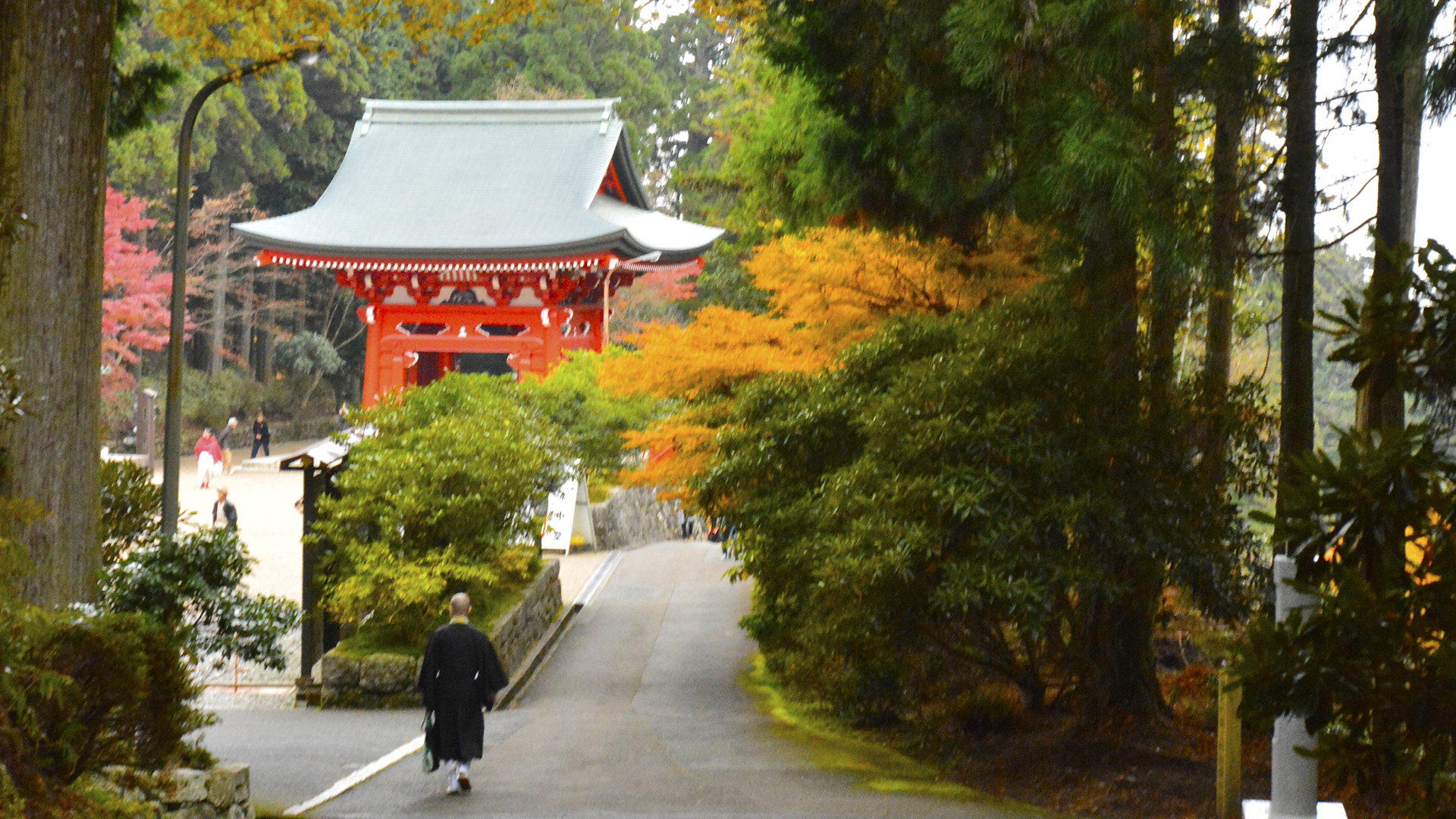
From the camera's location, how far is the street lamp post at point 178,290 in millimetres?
9773

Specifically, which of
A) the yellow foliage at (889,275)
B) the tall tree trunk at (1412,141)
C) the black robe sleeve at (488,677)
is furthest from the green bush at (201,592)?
the tall tree trunk at (1412,141)

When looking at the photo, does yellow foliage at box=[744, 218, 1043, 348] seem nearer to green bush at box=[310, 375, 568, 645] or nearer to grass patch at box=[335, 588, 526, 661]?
green bush at box=[310, 375, 568, 645]

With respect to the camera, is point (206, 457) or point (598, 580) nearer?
point (598, 580)

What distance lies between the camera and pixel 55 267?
20.8 feet

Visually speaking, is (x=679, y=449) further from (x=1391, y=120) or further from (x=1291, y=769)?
(x=1291, y=769)

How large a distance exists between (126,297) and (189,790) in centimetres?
2770

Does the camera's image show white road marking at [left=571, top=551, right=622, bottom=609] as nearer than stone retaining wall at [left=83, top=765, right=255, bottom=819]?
No

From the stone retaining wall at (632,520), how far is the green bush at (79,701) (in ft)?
50.2

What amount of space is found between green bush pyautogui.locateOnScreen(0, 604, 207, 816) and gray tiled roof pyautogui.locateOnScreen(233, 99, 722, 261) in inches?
728

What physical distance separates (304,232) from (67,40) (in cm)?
1938

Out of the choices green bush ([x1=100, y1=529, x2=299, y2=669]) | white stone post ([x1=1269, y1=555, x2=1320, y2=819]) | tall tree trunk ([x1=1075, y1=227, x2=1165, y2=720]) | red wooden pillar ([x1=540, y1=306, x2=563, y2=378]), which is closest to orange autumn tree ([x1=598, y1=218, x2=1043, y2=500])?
tall tree trunk ([x1=1075, y1=227, x2=1165, y2=720])

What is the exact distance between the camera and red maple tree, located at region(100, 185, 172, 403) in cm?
2931

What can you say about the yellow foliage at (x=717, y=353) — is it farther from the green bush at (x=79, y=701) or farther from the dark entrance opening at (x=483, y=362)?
the dark entrance opening at (x=483, y=362)

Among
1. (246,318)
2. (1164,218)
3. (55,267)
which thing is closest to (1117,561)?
(1164,218)
